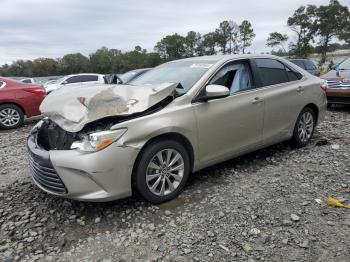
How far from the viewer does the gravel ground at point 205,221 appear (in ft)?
9.45

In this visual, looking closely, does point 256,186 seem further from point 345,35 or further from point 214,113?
point 345,35

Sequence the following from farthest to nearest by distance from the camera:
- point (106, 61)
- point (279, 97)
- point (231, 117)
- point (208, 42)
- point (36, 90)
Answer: point (208, 42) → point (106, 61) → point (36, 90) → point (279, 97) → point (231, 117)

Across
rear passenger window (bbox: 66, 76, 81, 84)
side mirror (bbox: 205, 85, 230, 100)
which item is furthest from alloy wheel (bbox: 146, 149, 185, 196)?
rear passenger window (bbox: 66, 76, 81, 84)

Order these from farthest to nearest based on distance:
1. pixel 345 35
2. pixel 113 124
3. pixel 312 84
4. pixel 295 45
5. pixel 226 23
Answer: pixel 226 23 → pixel 295 45 → pixel 345 35 → pixel 312 84 → pixel 113 124

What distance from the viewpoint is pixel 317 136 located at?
6.19m

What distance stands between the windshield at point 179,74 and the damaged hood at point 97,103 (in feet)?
1.37

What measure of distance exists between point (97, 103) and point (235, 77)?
1.93 m

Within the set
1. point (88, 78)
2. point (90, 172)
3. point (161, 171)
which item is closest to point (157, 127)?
point (161, 171)

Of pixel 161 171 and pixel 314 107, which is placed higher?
pixel 314 107

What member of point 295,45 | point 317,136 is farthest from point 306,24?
point 317,136

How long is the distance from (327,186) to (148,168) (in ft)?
7.18

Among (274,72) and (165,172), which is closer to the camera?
(165,172)

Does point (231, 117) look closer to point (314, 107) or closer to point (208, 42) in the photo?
point (314, 107)

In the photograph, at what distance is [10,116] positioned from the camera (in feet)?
27.7
